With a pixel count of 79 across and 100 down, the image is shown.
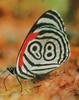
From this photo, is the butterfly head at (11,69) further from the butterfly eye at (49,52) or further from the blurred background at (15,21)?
the butterfly eye at (49,52)

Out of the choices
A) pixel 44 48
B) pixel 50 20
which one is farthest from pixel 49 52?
pixel 50 20

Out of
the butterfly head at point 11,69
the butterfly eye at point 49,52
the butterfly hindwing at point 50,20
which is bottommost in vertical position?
the butterfly head at point 11,69

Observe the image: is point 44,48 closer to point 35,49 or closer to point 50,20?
point 35,49

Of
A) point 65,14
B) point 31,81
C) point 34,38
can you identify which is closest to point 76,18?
point 65,14

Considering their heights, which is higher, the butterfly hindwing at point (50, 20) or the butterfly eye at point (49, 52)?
the butterfly hindwing at point (50, 20)

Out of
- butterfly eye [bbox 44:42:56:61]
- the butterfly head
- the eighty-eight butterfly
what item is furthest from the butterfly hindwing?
the butterfly head

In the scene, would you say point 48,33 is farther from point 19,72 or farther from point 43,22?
point 19,72

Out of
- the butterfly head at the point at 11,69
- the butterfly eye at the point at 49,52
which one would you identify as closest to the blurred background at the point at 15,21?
the butterfly head at the point at 11,69
